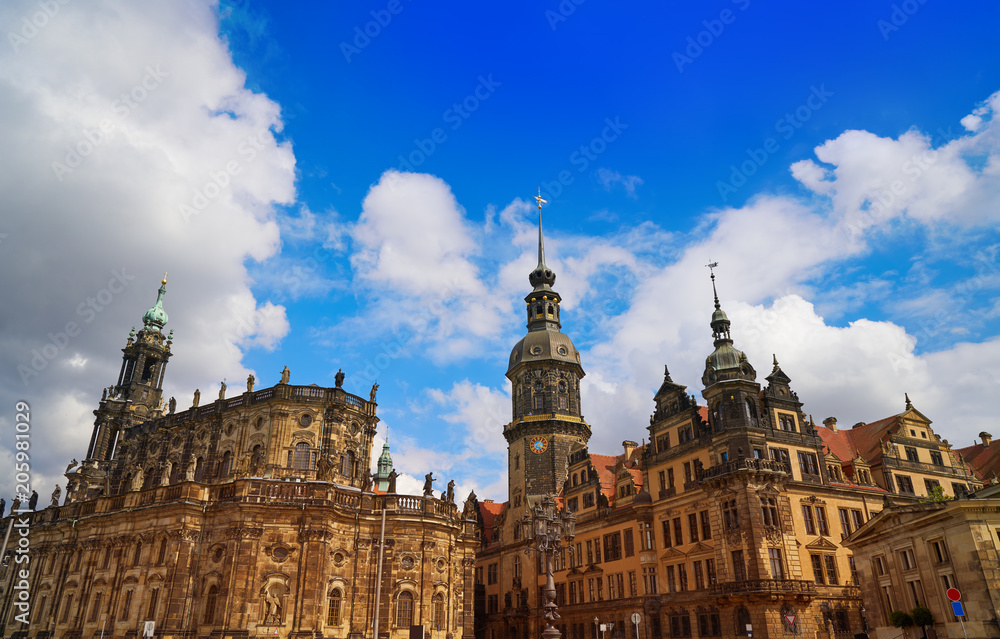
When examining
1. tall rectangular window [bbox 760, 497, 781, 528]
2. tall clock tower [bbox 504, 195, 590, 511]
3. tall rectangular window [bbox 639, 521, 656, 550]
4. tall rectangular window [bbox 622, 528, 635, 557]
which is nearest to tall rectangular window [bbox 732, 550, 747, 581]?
tall rectangular window [bbox 760, 497, 781, 528]

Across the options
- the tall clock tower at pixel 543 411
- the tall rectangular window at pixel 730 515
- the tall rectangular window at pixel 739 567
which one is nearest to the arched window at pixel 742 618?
the tall rectangular window at pixel 739 567

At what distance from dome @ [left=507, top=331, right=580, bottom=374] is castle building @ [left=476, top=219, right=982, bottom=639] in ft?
37.4

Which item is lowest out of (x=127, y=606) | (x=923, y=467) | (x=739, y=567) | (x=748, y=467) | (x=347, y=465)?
(x=127, y=606)

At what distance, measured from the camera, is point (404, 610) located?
45094 millimetres

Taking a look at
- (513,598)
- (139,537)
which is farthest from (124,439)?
(513,598)

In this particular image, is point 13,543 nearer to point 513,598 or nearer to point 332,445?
point 332,445

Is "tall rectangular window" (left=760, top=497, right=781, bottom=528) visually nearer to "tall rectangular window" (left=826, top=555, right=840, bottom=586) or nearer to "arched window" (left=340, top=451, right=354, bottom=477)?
"tall rectangular window" (left=826, top=555, right=840, bottom=586)

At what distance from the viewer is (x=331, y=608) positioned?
4338cm

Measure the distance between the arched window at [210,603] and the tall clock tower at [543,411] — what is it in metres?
32.9

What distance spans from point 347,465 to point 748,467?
30387 millimetres

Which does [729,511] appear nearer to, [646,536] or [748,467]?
[748,467]

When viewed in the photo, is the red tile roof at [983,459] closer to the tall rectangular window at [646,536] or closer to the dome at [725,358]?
the dome at [725,358]

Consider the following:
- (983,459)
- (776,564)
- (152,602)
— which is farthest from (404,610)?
(983,459)

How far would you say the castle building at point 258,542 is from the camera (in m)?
42.4
